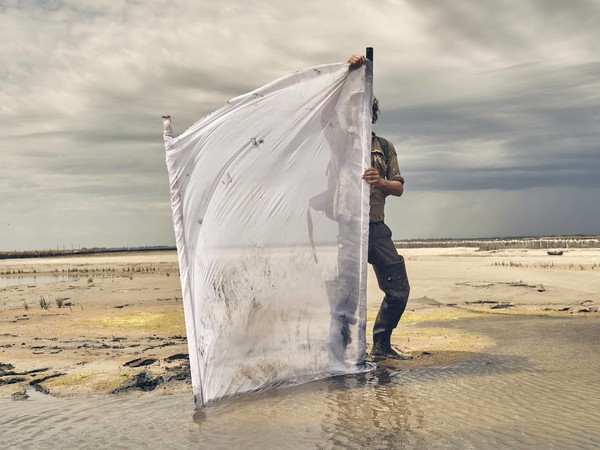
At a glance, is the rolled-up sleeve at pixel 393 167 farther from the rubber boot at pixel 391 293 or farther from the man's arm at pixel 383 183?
the rubber boot at pixel 391 293

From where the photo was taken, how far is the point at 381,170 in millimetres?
5281

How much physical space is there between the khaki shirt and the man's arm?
0.08 m

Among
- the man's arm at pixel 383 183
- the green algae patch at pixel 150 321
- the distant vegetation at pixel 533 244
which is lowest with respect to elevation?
the distant vegetation at pixel 533 244

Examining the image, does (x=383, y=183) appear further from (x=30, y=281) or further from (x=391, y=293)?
(x=30, y=281)

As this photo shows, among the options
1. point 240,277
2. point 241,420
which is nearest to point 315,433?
point 241,420

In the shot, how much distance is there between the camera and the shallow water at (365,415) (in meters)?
3.34

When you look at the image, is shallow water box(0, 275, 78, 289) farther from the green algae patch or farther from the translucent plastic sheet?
the translucent plastic sheet

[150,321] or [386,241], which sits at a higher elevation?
[386,241]

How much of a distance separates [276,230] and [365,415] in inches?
57.9

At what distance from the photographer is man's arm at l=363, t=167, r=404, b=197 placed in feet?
16.0

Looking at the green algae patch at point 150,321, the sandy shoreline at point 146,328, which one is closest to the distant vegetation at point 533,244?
the sandy shoreline at point 146,328

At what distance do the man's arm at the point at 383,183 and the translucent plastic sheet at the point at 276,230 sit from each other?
0.06m

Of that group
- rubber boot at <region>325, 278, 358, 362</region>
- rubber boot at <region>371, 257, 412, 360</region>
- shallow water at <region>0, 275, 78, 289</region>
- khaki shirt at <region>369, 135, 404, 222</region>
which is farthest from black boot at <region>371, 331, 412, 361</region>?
shallow water at <region>0, 275, 78, 289</region>

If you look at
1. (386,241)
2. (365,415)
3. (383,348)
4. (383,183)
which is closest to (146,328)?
(383,348)
